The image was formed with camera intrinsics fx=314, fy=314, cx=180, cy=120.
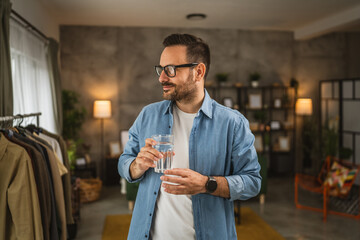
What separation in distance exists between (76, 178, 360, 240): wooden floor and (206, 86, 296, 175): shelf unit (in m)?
1.23

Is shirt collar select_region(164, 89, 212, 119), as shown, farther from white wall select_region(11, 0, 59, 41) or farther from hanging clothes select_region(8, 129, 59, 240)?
white wall select_region(11, 0, 59, 41)

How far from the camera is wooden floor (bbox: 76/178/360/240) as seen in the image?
3.74 metres

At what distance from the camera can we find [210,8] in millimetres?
5129

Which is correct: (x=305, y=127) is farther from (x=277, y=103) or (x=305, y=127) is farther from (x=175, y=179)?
(x=175, y=179)

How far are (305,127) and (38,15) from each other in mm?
5445

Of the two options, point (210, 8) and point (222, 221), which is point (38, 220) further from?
point (210, 8)

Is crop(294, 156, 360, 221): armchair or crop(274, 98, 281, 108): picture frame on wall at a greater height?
crop(274, 98, 281, 108): picture frame on wall

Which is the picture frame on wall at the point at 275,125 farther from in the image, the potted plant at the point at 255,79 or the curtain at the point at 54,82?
the curtain at the point at 54,82

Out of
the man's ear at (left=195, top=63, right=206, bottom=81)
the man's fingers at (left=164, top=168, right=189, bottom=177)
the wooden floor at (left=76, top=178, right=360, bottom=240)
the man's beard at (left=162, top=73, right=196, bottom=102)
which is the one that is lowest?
the wooden floor at (left=76, top=178, right=360, bottom=240)

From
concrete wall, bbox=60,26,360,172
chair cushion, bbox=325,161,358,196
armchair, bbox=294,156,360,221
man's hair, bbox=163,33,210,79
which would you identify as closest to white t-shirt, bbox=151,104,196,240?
man's hair, bbox=163,33,210,79

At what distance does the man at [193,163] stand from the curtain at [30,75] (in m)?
2.58

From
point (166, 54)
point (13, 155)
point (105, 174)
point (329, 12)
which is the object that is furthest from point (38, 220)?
point (329, 12)

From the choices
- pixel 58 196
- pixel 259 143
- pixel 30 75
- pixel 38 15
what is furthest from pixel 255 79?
pixel 58 196

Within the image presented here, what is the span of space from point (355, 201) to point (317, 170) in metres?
1.65
